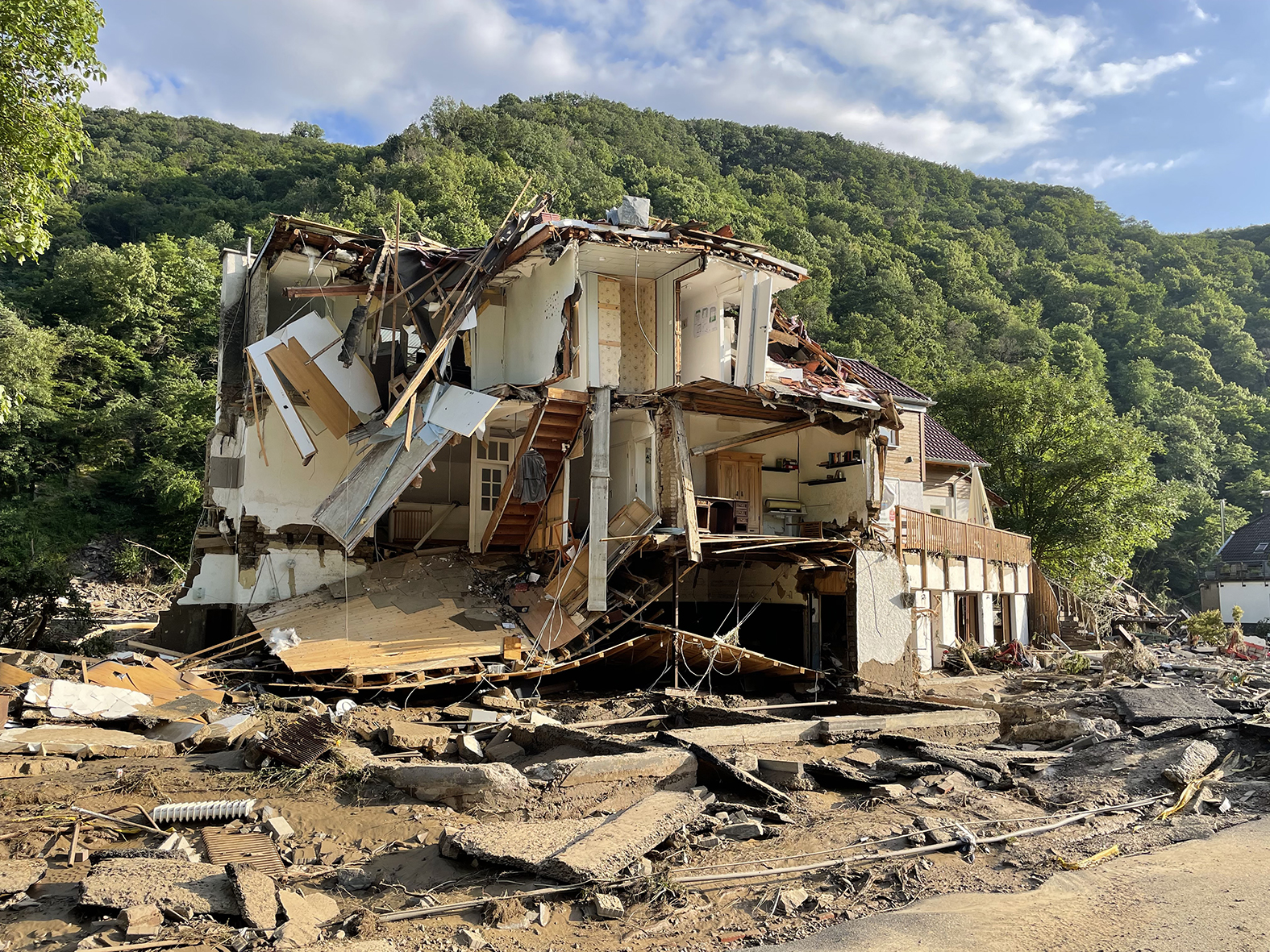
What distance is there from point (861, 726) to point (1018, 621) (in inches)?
747

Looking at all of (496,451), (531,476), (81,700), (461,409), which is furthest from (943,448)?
(81,700)

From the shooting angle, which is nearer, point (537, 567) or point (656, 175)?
point (537, 567)

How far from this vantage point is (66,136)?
1047 centimetres

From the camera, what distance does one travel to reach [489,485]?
18922 mm

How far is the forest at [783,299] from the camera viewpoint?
3509 cm

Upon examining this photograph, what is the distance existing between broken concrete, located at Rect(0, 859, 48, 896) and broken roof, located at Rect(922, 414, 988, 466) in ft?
93.5

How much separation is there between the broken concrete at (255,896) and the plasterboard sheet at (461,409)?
8.82m

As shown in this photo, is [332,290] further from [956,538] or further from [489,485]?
[956,538]

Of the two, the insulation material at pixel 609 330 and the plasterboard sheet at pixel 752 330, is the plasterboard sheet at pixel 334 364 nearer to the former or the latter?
the insulation material at pixel 609 330

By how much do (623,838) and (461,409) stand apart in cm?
908

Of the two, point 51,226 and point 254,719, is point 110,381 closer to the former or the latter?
point 51,226

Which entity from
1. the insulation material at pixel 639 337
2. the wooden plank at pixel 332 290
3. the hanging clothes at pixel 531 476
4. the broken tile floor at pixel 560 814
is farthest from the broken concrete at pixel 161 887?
the insulation material at pixel 639 337

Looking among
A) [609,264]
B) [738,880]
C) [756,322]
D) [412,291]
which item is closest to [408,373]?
[412,291]

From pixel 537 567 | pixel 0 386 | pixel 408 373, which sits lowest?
pixel 537 567
